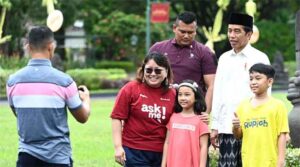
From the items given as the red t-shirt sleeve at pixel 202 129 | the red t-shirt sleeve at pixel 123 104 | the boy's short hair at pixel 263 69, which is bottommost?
the red t-shirt sleeve at pixel 202 129

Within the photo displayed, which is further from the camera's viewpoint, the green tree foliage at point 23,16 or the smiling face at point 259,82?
the green tree foliage at point 23,16

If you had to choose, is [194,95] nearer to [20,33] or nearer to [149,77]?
[149,77]

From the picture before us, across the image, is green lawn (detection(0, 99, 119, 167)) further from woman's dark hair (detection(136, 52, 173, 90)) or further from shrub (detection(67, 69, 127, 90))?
shrub (detection(67, 69, 127, 90))

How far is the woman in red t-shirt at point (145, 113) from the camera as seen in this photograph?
736 centimetres

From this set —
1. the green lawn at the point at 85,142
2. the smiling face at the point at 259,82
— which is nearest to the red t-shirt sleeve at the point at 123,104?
the smiling face at the point at 259,82

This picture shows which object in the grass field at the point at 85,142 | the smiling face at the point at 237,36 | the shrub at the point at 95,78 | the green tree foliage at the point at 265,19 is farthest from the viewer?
the green tree foliage at the point at 265,19

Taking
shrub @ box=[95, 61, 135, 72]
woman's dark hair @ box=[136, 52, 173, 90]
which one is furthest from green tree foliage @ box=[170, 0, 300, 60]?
woman's dark hair @ box=[136, 52, 173, 90]

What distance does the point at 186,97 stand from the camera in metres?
7.57

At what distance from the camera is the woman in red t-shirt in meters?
7.36

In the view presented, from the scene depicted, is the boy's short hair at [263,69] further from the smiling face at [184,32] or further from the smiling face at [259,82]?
the smiling face at [184,32]

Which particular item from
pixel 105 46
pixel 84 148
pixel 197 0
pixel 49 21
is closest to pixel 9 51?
pixel 105 46

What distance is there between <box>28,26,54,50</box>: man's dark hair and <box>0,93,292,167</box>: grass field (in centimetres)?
580

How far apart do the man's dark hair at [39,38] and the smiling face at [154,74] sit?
1224 mm

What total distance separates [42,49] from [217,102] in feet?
7.94
